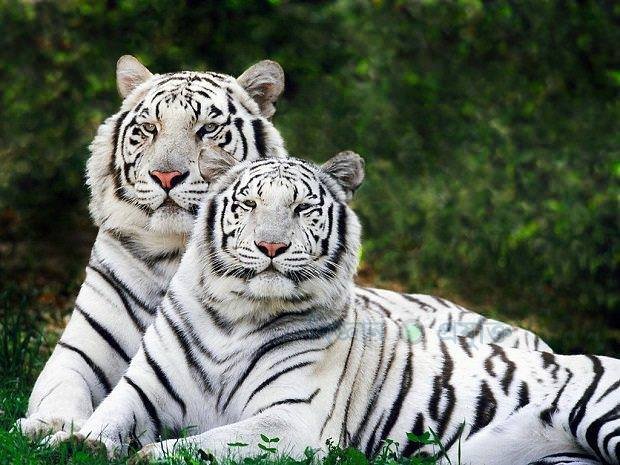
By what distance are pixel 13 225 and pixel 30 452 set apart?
17.5 feet

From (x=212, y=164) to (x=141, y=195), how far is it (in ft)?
1.20

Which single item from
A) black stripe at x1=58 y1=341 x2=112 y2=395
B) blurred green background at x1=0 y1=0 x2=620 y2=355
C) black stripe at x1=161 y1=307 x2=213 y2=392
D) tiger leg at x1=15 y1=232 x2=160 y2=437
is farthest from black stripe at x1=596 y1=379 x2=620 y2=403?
→ blurred green background at x1=0 y1=0 x2=620 y2=355

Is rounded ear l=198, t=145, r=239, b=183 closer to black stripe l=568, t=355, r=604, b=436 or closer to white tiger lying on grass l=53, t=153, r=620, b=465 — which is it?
white tiger lying on grass l=53, t=153, r=620, b=465

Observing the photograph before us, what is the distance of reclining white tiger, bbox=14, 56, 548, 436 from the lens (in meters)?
Answer: 4.74

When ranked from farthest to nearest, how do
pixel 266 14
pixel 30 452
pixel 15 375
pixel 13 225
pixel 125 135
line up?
pixel 266 14, pixel 13 225, pixel 15 375, pixel 125 135, pixel 30 452

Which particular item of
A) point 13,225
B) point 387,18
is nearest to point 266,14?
point 387,18

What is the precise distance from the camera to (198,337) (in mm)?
4488

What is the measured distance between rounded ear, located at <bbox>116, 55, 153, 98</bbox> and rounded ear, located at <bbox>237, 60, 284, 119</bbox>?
45 cm

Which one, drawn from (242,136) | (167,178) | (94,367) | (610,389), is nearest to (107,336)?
(94,367)

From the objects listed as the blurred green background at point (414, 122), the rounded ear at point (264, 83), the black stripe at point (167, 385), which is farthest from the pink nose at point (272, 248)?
the blurred green background at point (414, 122)

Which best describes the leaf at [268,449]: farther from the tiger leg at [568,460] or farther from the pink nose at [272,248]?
the tiger leg at [568,460]

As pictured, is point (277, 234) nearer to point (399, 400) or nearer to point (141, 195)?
point (141, 195)

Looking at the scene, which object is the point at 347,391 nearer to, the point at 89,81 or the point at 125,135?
the point at 125,135

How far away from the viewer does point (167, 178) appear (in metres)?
4.70
